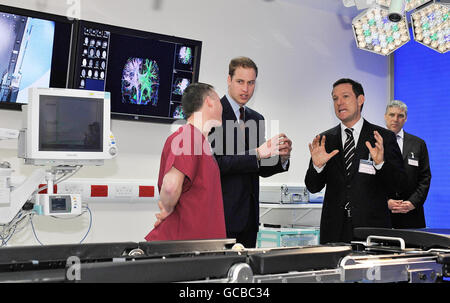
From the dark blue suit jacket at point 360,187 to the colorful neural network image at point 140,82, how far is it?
5.65 feet

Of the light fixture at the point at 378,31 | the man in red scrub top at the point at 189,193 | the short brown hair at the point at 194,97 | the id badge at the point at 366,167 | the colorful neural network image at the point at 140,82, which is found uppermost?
the light fixture at the point at 378,31

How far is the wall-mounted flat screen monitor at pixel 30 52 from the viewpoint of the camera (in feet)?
12.9

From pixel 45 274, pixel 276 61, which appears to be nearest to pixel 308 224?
pixel 276 61

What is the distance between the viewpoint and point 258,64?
215 inches

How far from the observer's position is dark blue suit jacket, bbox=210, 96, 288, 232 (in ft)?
10.0

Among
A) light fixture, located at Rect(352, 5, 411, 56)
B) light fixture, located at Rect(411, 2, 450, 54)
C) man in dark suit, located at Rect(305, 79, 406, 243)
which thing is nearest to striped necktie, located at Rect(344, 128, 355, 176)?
man in dark suit, located at Rect(305, 79, 406, 243)

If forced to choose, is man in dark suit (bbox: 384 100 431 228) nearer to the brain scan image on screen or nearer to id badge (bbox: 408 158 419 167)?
id badge (bbox: 408 158 419 167)

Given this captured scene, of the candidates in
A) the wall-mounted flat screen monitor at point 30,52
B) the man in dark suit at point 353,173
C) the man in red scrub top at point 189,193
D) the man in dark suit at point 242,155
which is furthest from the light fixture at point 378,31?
the wall-mounted flat screen monitor at point 30,52

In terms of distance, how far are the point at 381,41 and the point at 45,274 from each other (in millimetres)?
2964

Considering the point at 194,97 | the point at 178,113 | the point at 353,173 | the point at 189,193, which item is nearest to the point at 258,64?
the point at 178,113

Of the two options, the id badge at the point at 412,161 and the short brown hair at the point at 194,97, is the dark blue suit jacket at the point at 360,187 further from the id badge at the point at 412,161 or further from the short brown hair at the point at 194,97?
the id badge at the point at 412,161

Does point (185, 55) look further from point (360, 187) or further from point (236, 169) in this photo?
point (360, 187)

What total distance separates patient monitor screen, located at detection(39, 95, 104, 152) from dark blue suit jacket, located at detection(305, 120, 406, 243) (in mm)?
1340
